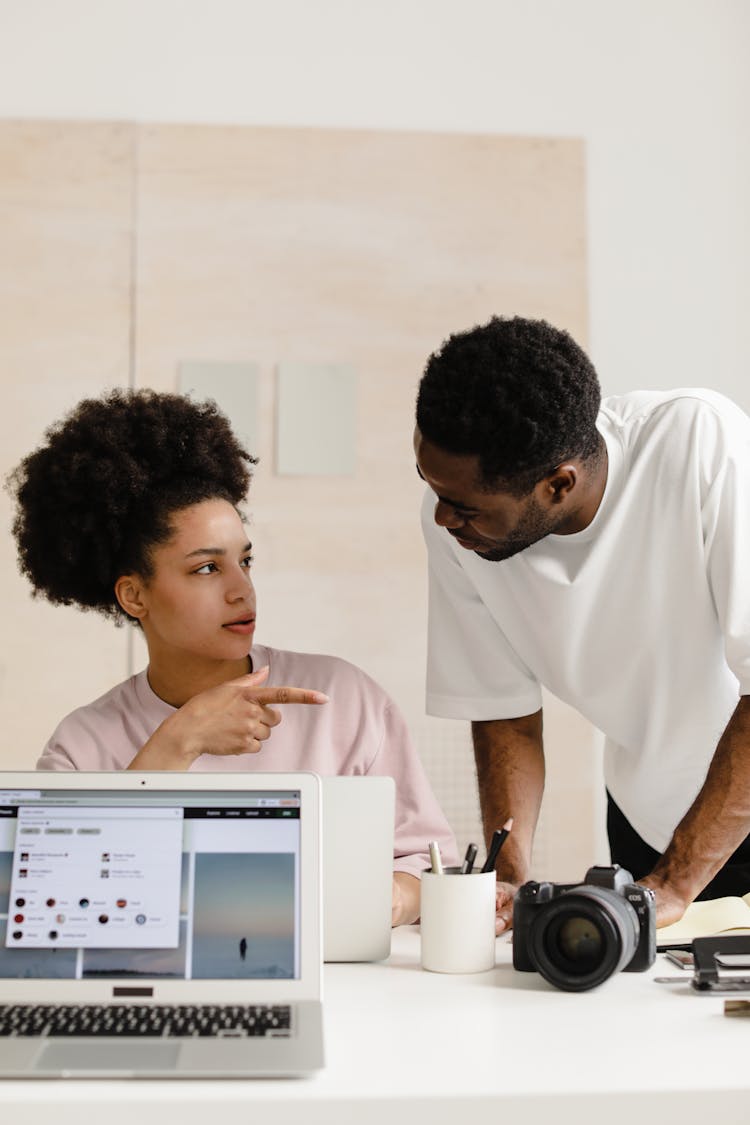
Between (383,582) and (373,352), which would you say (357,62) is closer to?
(373,352)

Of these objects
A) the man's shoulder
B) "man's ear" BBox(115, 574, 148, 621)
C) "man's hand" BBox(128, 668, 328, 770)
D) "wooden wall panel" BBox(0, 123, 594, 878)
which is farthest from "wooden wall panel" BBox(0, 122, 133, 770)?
the man's shoulder

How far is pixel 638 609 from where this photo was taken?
1721 millimetres

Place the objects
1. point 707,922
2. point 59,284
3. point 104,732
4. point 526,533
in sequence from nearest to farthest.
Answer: point 707,922 → point 526,533 → point 104,732 → point 59,284

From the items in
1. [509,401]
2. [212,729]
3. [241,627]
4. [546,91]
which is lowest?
[212,729]

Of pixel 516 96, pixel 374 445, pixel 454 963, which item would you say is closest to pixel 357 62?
pixel 516 96

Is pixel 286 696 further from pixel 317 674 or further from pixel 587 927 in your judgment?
pixel 587 927

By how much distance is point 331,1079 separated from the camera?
35.4 inches

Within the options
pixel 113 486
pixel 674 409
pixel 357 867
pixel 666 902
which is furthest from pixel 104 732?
pixel 674 409

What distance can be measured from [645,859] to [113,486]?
101 cm

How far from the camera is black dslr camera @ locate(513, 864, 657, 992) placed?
1132 mm

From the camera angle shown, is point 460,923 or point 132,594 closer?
point 460,923

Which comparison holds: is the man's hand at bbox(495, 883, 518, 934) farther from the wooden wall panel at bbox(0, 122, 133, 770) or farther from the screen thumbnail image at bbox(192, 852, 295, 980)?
the wooden wall panel at bbox(0, 122, 133, 770)

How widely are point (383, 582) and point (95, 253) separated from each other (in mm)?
1075

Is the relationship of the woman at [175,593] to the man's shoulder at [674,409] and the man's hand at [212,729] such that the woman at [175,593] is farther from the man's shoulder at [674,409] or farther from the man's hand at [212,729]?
the man's shoulder at [674,409]
